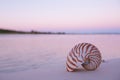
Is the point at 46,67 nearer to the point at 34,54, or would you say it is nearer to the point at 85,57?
the point at 85,57

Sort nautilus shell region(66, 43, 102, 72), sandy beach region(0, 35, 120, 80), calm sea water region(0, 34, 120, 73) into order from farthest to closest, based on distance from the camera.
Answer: calm sea water region(0, 34, 120, 73) → nautilus shell region(66, 43, 102, 72) → sandy beach region(0, 35, 120, 80)

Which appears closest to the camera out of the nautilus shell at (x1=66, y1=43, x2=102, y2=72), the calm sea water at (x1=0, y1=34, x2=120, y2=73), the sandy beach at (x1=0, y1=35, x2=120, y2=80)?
the sandy beach at (x1=0, y1=35, x2=120, y2=80)

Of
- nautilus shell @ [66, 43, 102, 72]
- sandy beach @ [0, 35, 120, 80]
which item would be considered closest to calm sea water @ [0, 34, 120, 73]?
sandy beach @ [0, 35, 120, 80]

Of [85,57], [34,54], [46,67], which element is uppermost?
[34,54]

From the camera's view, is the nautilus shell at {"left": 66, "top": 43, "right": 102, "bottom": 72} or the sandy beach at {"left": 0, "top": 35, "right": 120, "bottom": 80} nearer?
the sandy beach at {"left": 0, "top": 35, "right": 120, "bottom": 80}

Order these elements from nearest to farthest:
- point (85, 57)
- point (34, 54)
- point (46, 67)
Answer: point (85, 57), point (46, 67), point (34, 54)

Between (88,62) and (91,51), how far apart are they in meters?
0.29

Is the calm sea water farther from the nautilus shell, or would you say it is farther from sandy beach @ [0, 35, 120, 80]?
the nautilus shell

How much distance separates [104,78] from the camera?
4.34 meters

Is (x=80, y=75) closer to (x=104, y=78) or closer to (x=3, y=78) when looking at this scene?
(x=104, y=78)

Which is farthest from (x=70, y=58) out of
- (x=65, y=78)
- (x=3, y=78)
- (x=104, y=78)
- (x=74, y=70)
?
(x=3, y=78)

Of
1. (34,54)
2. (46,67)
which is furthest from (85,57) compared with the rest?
(34,54)

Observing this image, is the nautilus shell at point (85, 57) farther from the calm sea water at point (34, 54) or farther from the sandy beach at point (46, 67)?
the calm sea water at point (34, 54)

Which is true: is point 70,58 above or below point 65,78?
above
